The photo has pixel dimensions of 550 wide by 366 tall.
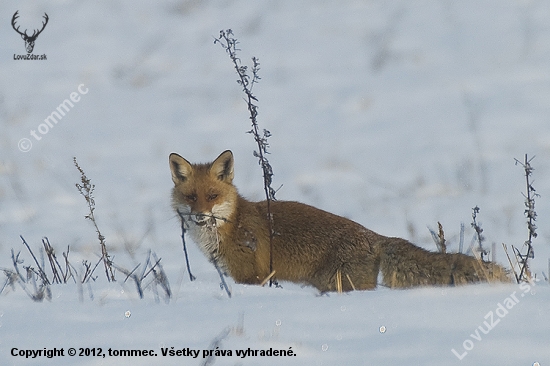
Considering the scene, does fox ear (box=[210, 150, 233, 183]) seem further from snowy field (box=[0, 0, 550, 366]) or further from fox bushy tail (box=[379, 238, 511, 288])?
fox bushy tail (box=[379, 238, 511, 288])

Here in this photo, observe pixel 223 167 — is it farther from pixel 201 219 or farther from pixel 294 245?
pixel 294 245

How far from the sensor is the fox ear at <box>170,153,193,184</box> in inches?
310

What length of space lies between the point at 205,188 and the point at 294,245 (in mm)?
1092

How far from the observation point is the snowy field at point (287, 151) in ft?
12.1

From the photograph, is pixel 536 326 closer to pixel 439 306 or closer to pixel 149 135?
pixel 439 306

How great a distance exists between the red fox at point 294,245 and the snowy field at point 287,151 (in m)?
0.44

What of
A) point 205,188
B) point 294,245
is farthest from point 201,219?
point 294,245

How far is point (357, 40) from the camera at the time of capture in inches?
778

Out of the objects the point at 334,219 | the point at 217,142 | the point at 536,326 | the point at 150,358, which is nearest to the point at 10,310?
the point at 150,358

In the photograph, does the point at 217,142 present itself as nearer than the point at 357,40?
Yes

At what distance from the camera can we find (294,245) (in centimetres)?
715

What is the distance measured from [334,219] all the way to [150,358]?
13.3 ft

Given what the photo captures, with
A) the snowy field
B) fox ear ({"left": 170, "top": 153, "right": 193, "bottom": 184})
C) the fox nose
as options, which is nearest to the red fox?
the fox nose

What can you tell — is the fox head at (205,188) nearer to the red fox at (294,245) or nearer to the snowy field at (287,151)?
the red fox at (294,245)
